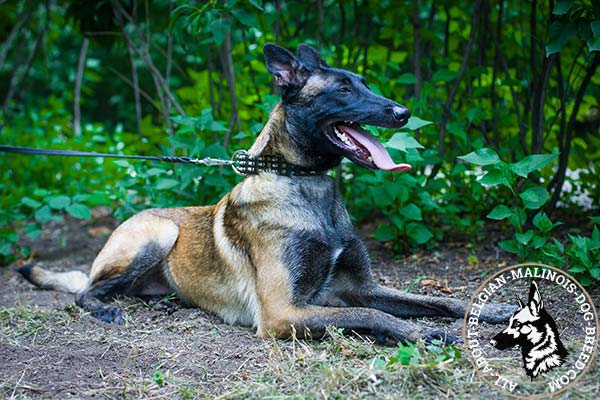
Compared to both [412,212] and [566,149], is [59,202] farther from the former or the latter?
[566,149]

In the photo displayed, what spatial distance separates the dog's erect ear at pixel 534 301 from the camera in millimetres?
3332

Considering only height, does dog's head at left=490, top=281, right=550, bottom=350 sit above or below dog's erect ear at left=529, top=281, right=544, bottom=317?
below

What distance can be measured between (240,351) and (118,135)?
14.1ft

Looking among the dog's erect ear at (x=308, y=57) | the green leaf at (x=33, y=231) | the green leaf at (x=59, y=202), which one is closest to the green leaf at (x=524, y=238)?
the dog's erect ear at (x=308, y=57)

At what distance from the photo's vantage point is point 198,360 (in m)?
3.30

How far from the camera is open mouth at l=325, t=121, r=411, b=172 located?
3537 millimetres

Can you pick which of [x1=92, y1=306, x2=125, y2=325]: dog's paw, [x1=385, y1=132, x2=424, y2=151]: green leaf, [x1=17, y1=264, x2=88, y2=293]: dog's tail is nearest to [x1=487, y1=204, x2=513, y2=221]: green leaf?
[x1=385, y1=132, x2=424, y2=151]: green leaf

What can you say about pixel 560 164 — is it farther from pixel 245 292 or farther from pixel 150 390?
pixel 150 390

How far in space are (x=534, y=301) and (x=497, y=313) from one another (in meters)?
0.23

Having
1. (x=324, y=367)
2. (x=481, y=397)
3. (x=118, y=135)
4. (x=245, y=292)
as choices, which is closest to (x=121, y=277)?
(x=245, y=292)

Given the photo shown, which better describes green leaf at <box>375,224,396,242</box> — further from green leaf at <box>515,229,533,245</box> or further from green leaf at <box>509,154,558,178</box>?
green leaf at <box>509,154,558,178</box>

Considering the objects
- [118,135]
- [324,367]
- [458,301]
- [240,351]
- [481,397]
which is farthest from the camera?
[118,135]

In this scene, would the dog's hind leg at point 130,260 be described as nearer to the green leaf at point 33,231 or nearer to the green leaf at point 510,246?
the green leaf at point 33,231

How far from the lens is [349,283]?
3953 mm
